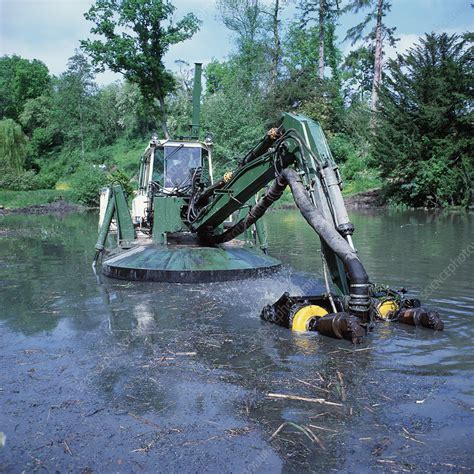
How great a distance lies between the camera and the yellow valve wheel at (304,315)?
6.69m

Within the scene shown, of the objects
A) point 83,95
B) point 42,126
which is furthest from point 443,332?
point 42,126

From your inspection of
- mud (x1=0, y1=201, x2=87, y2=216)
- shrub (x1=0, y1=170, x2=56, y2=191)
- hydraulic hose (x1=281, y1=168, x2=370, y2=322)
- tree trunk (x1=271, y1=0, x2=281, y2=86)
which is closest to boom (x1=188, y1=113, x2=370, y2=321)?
hydraulic hose (x1=281, y1=168, x2=370, y2=322)

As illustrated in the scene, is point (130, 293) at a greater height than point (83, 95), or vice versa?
point (83, 95)

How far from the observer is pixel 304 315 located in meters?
6.72

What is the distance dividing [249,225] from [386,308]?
3.02 metres

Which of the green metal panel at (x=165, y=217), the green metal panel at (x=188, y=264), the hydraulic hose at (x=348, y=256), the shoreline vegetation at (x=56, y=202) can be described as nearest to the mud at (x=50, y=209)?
the shoreline vegetation at (x=56, y=202)

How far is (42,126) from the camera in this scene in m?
77.6

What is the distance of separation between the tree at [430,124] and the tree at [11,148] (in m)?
31.6

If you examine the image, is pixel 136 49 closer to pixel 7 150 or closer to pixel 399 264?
pixel 7 150

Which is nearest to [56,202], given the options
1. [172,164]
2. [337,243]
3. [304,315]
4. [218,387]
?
[172,164]

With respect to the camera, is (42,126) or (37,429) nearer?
(37,429)

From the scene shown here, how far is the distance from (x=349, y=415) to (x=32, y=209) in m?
41.4

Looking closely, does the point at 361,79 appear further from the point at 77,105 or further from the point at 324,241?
the point at 324,241

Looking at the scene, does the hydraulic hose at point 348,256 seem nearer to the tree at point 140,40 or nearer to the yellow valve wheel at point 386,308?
the yellow valve wheel at point 386,308
